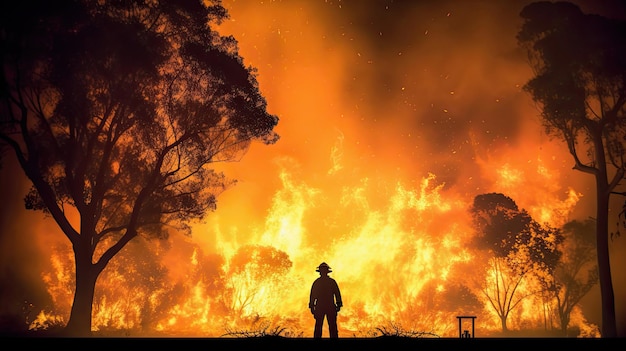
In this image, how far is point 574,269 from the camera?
54.9 meters

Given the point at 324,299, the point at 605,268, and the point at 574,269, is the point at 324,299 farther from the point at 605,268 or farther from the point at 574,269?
the point at 574,269

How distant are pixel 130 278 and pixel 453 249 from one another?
33941 millimetres

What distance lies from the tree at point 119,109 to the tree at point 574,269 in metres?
40.7

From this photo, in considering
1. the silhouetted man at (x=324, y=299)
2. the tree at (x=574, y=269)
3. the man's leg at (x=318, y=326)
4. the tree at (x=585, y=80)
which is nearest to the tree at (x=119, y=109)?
the silhouetted man at (x=324, y=299)

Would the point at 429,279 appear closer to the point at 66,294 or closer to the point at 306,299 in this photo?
the point at 306,299

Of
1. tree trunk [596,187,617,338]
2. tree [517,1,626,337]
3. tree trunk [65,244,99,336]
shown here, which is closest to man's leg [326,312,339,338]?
tree trunk [65,244,99,336]

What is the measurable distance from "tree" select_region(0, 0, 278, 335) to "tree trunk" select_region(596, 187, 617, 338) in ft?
59.3

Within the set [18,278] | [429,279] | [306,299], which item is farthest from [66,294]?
[429,279]

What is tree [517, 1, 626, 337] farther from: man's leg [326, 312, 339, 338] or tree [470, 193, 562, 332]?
tree [470, 193, 562, 332]

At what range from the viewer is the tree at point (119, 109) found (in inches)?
873

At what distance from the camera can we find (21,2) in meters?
21.7

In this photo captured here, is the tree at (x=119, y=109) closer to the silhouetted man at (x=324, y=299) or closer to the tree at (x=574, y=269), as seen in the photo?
the silhouetted man at (x=324, y=299)

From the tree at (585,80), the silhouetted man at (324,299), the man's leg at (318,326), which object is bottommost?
the man's leg at (318,326)

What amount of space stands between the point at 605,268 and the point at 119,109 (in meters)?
25.7
